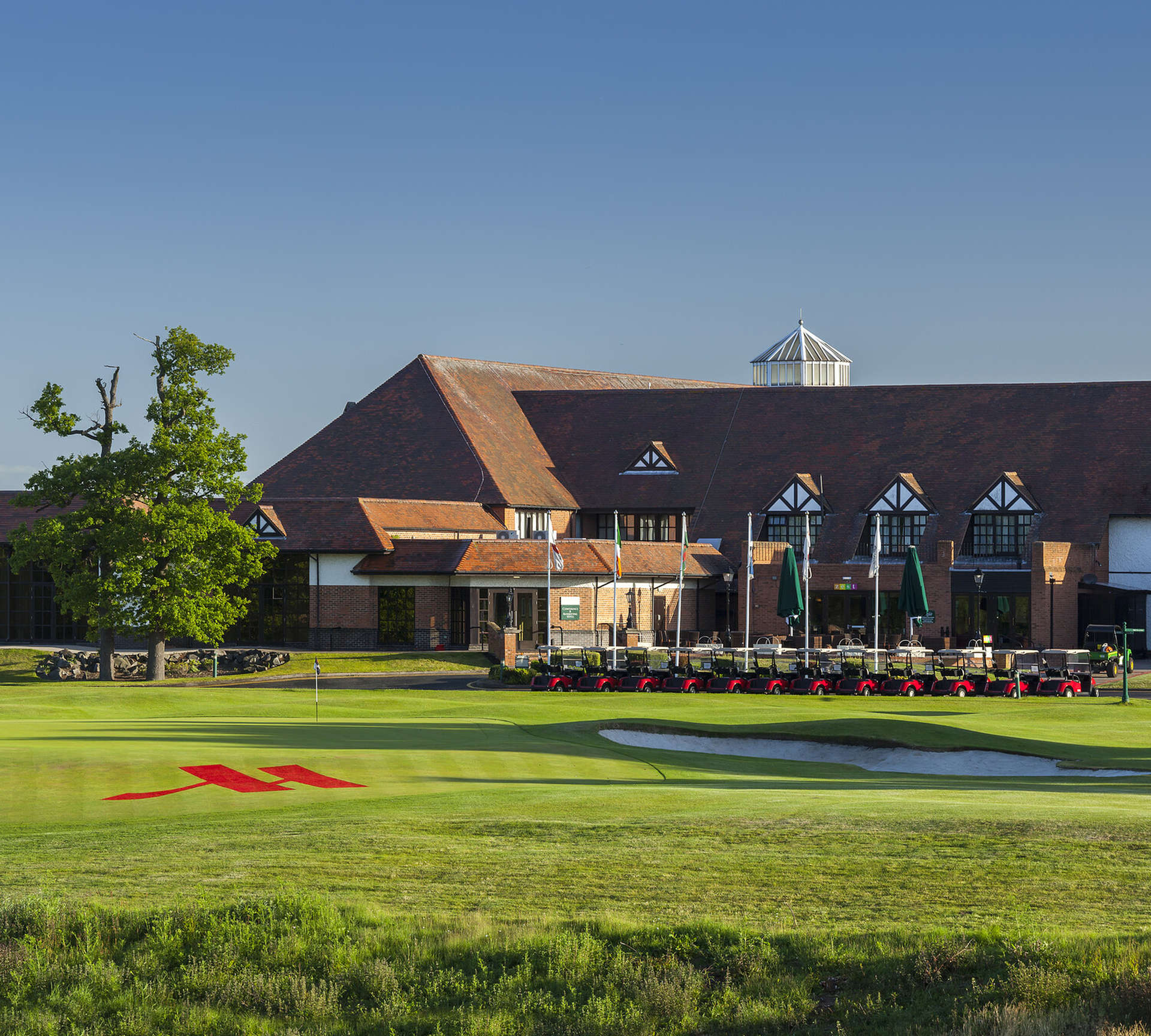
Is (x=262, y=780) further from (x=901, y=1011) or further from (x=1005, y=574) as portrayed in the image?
(x=1005, y=574)

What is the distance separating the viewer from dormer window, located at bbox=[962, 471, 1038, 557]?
2066 inches

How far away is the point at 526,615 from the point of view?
4909cm

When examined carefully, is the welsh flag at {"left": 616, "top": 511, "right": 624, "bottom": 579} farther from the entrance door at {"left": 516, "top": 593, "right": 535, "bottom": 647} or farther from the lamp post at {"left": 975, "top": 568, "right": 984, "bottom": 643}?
the lamp post at {"left": 975, "top": 568, "right": 984, "bottom": 643}

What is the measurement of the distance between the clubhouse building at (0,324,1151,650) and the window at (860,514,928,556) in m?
0.08

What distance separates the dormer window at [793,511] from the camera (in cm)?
5541

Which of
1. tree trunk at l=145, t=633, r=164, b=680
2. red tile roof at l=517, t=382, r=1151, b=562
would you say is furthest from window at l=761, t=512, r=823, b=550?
tree trunk at l=145, t=633, r=164, b=680

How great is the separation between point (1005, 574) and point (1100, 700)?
16571 millimetres

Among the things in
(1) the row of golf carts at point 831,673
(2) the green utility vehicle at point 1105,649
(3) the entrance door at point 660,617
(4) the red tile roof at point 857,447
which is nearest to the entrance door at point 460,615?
(3) the entrance door at point 660,617

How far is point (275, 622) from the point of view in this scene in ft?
164

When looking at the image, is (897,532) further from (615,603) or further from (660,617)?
(615,603)

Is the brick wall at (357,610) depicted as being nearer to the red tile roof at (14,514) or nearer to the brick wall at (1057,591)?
the red tile roof at (14,514)

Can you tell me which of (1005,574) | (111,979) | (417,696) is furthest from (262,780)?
(1005,574)

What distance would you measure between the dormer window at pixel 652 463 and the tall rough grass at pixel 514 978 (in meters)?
49.4

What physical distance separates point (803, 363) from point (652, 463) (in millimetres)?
27536
